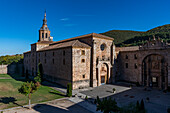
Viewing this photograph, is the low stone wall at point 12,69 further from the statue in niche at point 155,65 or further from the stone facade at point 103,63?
the statue in niche at point 155,65

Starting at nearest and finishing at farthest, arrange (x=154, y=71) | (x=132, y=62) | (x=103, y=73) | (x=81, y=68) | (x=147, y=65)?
(x=81, y=68) → (x=154, y=71) → (x=147, y=65) → (x=103, y=73) → (x=132, y=62)

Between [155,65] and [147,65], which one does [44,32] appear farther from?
[155,65]

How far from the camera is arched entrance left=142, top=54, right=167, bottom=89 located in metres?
26.6

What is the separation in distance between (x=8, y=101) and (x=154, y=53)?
3035 cm

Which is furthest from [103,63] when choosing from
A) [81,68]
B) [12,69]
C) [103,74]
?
[12,69]

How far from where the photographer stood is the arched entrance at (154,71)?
26.6 metres

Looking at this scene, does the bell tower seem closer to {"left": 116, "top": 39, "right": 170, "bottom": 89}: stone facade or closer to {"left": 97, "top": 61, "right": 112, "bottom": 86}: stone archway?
{"left": 97, "top": 61, "right": 112, "bottom": 86}: stone archway

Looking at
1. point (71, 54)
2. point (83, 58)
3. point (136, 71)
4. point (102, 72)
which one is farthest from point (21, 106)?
point (136, 71)

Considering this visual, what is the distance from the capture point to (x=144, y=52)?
1162 inches

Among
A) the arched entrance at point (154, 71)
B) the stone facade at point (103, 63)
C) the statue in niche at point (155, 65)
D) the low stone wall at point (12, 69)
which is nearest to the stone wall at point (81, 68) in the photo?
the stone facade at point (103, 63)

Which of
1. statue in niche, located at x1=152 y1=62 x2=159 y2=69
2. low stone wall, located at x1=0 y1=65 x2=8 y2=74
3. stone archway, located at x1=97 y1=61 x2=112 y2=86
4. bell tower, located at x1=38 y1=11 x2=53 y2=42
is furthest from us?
low stone wall, located at x1=0 y1=65 x2=8 y2=74

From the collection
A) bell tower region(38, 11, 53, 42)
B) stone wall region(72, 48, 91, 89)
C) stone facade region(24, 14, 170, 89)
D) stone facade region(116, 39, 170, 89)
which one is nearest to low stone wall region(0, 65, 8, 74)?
bell tower region(38, 11, 53, 42)

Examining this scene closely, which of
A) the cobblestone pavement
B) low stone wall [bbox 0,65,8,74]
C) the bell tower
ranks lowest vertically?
the cobblestone pavement

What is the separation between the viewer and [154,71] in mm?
28406
